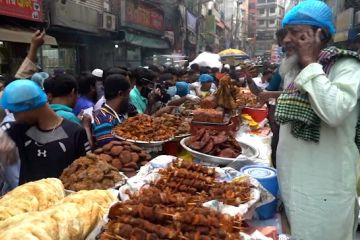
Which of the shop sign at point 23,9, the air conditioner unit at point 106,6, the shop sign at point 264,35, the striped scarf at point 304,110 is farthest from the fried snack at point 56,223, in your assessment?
the shop sign at point 264,35

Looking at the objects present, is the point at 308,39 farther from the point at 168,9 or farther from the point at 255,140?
the point at 168,9

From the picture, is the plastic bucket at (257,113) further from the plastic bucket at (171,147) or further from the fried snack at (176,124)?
the plastic bucket at (171,147)

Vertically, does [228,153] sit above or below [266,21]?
below

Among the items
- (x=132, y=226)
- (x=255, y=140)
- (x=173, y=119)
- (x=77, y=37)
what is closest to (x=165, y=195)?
(x=132, y=226)

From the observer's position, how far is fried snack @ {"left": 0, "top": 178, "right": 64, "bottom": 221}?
63.1 inches

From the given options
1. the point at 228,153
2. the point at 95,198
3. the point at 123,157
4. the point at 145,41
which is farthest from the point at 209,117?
the point at 145,41

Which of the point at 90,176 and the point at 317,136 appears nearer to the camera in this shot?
the point at 317,136

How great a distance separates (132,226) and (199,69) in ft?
38.2

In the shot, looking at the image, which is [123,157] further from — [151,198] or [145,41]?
[145,41]

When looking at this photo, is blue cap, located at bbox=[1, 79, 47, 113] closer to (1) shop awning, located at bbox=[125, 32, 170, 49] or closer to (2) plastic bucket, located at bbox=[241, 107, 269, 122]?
(2) plastic bucket, located at bbox=[241, 107, 269, 122]

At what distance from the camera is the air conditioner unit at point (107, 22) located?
1546 centimetres

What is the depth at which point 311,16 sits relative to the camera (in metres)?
1.93

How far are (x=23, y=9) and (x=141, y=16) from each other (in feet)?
34.5

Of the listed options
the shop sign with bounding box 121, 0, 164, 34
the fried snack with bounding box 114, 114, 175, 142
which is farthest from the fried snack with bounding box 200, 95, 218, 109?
the shop sign with bounding box 121, 0, 164, 34
